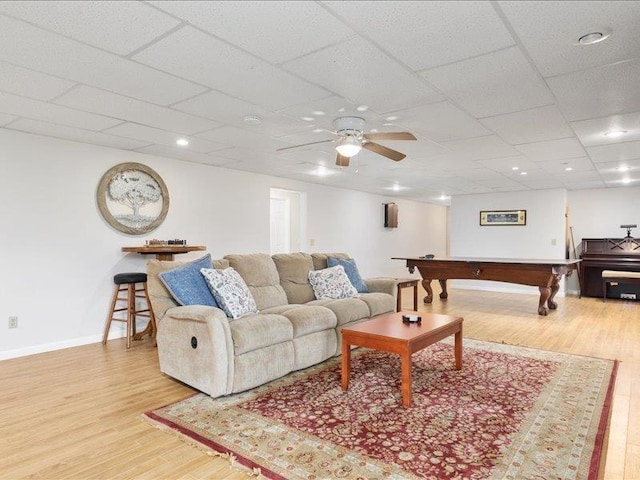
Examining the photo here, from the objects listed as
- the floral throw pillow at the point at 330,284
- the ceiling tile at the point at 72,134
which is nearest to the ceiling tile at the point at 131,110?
the ceiling tile at the point at 72,134

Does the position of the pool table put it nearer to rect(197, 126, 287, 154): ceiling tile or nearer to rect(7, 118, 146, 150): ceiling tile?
rect(197, 126, 287, 154): ceiling tile

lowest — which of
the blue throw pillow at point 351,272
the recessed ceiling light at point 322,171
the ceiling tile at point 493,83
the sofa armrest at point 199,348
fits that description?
the sofa armrest at point 199,348

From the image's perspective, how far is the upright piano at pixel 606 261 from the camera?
7139 mm

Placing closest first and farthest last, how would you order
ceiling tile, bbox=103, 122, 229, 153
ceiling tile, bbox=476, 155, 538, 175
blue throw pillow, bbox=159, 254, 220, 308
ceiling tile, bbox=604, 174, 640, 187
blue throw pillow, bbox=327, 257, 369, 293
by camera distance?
1. blue throw pillow, bbox=159, 254, 220, 308
2. ceiling tile, bbox=103, 122, 229, 153
3. blue throw pillow, bbox=327, 257, 369, 293
4. ceiling tile, bbox=476, 155, 538, 175
5. ceiling tile, bbox=604, 174, 640, 187

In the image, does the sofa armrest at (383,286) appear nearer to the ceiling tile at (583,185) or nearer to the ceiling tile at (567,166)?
the ceiling tile at (567,166)

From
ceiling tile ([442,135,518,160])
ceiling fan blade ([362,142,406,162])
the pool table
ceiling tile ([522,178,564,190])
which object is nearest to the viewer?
ceiling fan blade ([362,142,406,162])

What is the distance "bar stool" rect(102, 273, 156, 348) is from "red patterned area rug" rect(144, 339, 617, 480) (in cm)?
196

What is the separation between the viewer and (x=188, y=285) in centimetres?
324

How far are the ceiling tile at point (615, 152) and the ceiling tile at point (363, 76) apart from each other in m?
2.77

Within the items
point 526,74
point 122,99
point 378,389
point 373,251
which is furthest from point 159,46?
point 373,251

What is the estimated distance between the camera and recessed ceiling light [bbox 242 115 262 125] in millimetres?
3426

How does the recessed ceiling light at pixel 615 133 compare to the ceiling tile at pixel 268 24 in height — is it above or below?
above

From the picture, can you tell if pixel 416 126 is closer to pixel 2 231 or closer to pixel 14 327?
pixel 2 231

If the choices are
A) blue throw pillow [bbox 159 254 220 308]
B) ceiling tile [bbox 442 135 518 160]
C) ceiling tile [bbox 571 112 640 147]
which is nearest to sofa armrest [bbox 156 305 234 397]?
blue throw pillow [bbox 159 254 220 308]
